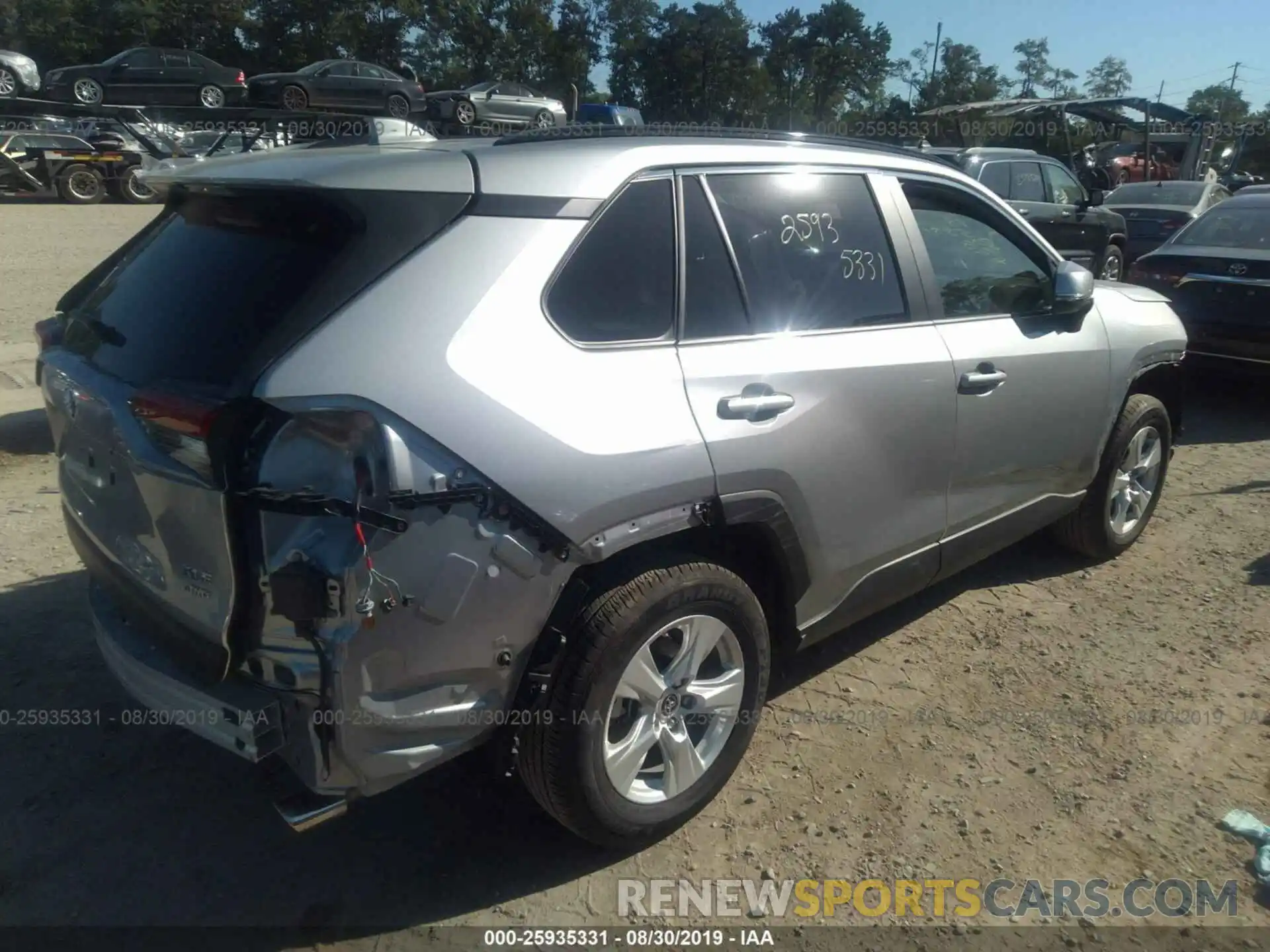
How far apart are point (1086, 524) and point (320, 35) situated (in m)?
55.5

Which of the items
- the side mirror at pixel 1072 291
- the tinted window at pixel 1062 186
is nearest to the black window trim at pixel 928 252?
the side mirror at pixel 1072 291

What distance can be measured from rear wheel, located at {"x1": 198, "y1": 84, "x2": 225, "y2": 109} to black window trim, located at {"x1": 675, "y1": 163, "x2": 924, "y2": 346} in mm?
22345


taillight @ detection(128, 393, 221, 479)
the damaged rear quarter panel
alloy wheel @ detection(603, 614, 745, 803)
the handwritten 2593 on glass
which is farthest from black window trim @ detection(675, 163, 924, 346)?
taillight @ detection(128, 393, 221, 479)

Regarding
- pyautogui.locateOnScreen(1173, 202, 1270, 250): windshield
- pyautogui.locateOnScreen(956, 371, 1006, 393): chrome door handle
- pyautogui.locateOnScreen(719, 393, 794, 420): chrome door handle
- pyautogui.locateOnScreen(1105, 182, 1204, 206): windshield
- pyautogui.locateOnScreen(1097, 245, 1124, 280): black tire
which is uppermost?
pyautogui.locateOnScreen(719, 393, 794, 420): chrome door handle

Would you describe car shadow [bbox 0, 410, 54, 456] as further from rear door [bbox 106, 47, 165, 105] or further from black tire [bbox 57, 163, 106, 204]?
rear door [bbox 106, 47, 165, 105]

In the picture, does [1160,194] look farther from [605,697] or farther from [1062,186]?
[605,697]

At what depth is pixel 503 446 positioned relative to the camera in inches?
91.1

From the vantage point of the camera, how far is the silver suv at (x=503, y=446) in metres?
2.22

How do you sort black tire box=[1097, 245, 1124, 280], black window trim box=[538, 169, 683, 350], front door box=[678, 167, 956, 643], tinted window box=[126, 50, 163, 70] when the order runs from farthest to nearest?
tinted window box=[126, 50, 163, 70]
black tire box=[1097, 245, 1124, 280]
front door box=[678, 167, 956, 643]
black window trim box=[538, 169, 683, 350]

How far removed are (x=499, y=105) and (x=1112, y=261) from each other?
16349mm

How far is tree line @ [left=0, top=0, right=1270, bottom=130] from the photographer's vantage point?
47.8 meters

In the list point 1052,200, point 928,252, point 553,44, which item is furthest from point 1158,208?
point 553,44

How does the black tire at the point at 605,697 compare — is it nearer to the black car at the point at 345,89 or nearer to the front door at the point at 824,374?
the front door at the point at 824,374

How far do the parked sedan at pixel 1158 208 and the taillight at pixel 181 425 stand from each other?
13.0 m
